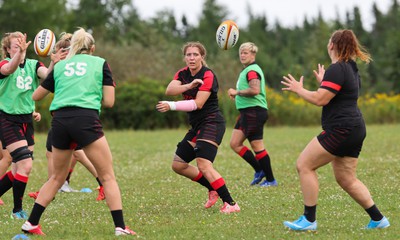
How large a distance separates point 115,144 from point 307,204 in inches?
633

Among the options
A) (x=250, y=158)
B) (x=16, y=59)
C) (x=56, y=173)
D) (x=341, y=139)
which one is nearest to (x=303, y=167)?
(x=341, y=139)

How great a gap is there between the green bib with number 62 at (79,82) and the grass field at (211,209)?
54.0 inches

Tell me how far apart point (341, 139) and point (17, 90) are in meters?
4.00

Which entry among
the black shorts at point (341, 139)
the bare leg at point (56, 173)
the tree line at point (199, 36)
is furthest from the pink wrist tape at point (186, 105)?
the tree line at point (199, 36)

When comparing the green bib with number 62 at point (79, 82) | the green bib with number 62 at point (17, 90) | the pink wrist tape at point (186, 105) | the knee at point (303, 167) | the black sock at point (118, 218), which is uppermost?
the green bib with number 62 at point (79, 82)

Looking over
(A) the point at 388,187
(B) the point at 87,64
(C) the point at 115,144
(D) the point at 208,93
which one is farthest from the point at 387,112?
(B) the point at 87,64

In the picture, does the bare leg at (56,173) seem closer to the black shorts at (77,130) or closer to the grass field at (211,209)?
→ the black shorts at (77,130)

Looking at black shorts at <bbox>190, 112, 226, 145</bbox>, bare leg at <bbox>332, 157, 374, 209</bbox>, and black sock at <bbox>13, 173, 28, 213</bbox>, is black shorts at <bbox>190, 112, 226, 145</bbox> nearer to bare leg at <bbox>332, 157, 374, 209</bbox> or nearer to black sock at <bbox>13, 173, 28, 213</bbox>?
bare leg at <bbox>332, 157, 374, 209</bbox>

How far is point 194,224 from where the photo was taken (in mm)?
7332

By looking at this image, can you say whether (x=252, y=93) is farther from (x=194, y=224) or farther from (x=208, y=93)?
(x=194, y=224)

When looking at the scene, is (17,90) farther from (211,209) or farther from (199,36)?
(199,36)

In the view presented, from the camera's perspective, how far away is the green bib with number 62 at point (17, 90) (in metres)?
8.11

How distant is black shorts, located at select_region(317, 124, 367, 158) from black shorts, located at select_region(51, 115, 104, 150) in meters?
2.23

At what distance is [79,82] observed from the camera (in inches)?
253
